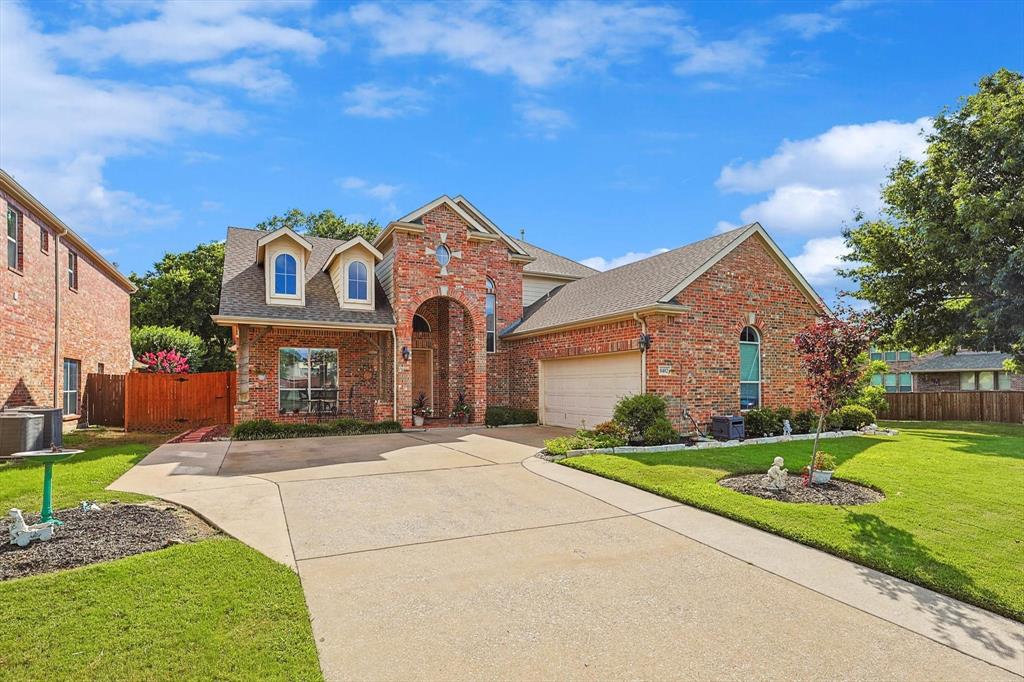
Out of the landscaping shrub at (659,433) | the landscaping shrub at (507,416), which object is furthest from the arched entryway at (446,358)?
the landscaping shrub at (659,433)

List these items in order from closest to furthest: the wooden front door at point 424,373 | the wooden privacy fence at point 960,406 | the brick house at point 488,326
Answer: the brick house at point 488,326 < the wooden front door at point 424,373 < the wooden privacy fence at point 960,406

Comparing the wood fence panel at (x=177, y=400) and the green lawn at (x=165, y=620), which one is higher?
the wood fence panel at (x=177, y=400)

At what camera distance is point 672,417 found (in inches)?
518

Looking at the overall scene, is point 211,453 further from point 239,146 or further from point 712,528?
point 712,528

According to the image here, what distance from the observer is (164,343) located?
23.9 m

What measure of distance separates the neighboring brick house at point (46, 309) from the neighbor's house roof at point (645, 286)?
13529mm

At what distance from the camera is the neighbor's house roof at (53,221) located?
1302 cm

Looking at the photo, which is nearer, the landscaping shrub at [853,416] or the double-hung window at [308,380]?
the landscaping shrub at [853,416]

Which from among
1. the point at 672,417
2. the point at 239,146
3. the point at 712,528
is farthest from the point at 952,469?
the point at 239,146

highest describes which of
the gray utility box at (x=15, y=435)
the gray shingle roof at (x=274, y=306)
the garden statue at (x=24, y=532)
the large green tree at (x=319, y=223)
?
the large green tree at (x=319, y=223)

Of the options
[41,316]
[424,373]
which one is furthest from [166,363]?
[424,373]

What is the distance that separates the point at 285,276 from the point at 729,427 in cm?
1304

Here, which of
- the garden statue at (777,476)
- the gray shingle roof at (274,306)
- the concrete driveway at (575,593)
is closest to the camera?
the concrete driveway at (575,593)

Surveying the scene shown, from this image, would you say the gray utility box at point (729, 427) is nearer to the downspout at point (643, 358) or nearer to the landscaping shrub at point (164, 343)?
the downspout at point (643, 358)
